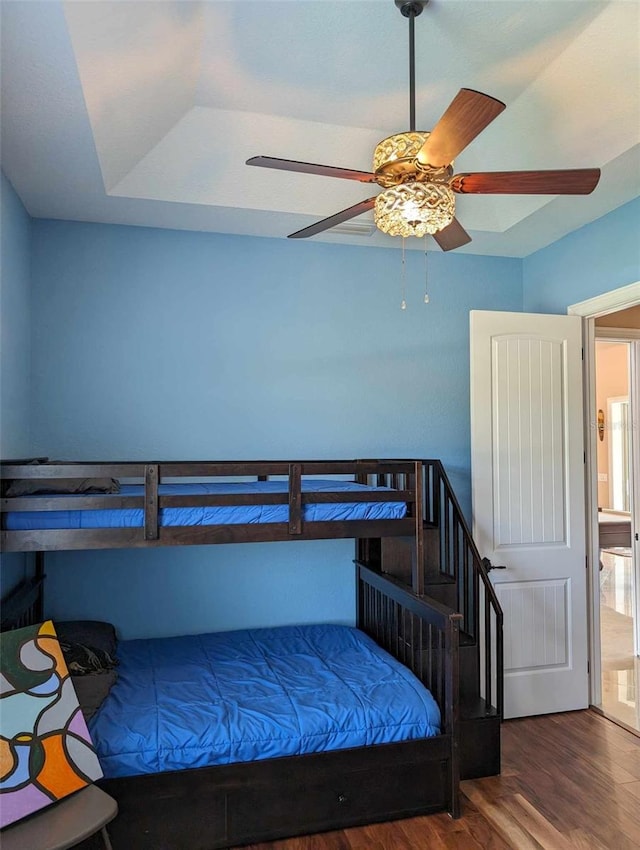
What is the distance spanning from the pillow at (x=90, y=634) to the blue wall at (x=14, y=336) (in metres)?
0.37

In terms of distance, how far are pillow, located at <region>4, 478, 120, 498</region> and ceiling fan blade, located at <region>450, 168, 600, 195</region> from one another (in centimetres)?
179

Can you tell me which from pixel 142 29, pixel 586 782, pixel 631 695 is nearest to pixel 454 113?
pixel 142 29

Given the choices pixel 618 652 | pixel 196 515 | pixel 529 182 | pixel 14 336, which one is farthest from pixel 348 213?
pixel 618 652

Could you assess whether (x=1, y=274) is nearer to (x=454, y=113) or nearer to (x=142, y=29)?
(x=142, y=29)

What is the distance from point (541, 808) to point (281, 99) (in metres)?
3.35

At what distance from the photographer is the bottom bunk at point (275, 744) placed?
217cm

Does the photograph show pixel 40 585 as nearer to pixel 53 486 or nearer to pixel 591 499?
pixel 53 486

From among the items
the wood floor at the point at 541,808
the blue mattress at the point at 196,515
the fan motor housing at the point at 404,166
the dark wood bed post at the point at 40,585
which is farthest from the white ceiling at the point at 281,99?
the wood floor at the point at 541,808

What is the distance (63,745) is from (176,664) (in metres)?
0.94

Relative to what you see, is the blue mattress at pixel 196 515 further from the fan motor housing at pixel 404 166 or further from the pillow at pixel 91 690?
the fan motor housing at pixel 404 166

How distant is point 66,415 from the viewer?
129 inches

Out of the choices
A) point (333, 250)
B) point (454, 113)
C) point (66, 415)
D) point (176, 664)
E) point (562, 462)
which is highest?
point (333, 250)

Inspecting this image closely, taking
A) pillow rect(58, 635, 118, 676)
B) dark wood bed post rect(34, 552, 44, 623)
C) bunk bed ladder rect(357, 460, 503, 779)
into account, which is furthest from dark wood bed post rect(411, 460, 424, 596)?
dark wood bed post rect(34, 552, 44, 623)

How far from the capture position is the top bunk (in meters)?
2.25
